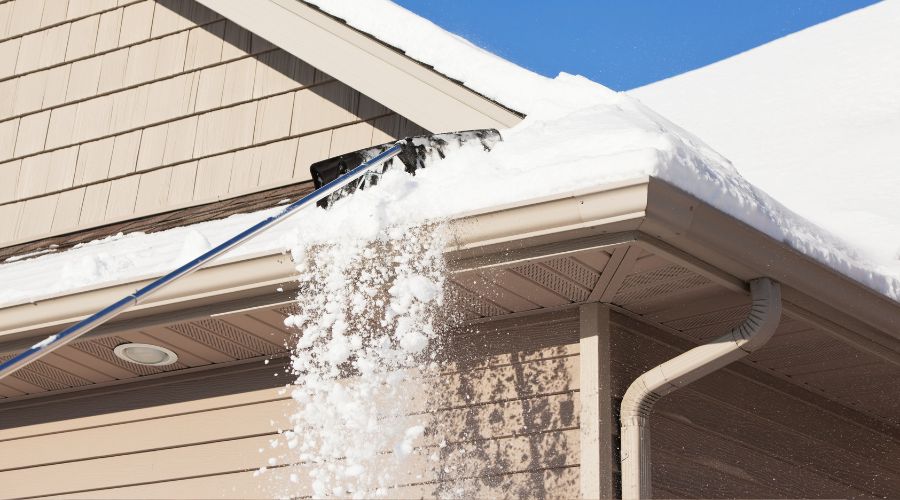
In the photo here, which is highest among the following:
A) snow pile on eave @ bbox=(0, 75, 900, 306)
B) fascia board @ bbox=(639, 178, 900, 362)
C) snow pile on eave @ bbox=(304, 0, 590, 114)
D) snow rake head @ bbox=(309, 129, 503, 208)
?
snow pile on eave @ bbox=(304, 0, 590, 114)

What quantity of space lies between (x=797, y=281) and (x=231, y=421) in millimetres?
2379

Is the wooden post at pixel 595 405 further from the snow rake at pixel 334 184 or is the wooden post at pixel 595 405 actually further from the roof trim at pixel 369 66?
the roof trim at pixel 369 66

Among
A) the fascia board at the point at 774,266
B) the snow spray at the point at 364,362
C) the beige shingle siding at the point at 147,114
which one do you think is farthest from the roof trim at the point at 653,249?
the beige shingle siding at the point at 147,114

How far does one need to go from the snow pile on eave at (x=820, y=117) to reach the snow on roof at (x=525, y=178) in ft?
2.09

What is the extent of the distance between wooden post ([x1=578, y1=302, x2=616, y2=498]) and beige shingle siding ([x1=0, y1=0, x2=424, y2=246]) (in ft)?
5.08

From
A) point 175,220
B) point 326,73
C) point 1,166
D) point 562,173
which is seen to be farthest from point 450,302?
point 1,166

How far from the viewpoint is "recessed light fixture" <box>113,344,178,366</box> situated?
15.6 ft

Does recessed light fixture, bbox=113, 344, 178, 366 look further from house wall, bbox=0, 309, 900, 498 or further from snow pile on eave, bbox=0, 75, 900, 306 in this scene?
snow pile on eave, bbox=0, 75, 900, 306

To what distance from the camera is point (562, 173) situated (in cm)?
356

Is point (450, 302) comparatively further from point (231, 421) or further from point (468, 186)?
point (231, 421)

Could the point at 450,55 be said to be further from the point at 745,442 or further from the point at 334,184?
the point at 745,442

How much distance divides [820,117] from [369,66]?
324 centimetres

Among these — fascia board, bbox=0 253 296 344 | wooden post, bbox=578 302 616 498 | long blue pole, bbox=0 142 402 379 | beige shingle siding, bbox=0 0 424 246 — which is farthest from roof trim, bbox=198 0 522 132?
fascia board, bbox=0 253 296 344

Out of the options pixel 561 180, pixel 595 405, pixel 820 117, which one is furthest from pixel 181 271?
pixel 820 117
